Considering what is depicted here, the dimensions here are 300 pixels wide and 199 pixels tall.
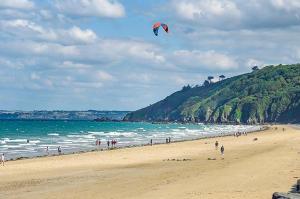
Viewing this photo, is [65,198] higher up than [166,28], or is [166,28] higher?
[166,28]

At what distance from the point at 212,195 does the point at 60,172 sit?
17.2 m

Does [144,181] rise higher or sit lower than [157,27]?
lower

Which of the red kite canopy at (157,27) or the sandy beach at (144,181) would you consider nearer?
the sandy beach at (144,181)

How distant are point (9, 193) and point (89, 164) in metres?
17.3

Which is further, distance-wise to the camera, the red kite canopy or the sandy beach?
the red kite canopy

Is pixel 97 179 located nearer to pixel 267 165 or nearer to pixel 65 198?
pixel 65 198

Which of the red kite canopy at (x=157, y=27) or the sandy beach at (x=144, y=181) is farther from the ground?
the red kite canopy at (x=157, y=27)

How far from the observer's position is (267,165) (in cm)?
3675

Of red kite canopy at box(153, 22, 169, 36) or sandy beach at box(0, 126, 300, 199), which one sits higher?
red kite canopy at box(153, 22, 169, 36)

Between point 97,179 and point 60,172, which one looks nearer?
point 97,179

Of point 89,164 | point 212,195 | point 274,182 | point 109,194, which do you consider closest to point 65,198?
point 109,194

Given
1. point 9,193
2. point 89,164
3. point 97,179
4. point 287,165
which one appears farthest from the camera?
point 89,164

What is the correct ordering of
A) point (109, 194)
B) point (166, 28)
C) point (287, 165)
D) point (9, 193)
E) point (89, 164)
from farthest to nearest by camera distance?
point (89, 164) < point (166, 28) < point (287, 165) < point (9, 193) < point (109, 194)

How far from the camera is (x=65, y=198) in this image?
24859 mm
